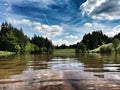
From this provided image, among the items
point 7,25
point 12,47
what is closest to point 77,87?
point 12,47

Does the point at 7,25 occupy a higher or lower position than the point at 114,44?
higher

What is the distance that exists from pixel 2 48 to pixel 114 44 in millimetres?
55113

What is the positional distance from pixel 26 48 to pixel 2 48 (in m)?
27.0

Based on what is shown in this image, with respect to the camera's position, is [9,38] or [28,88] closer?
[28,88]

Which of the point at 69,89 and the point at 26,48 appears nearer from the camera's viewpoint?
the point at 69,89

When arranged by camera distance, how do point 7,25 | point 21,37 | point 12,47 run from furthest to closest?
point 21,37 < point 7,25 < point 12,47

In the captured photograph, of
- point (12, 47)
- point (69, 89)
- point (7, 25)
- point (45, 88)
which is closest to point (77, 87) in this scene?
point (69, 89)

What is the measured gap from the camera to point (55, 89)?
8.17 m

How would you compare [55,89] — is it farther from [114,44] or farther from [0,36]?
[114,44]

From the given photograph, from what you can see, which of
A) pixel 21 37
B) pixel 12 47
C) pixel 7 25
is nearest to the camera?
pixel 12 47

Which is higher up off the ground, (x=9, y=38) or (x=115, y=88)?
(x=9, y=38)

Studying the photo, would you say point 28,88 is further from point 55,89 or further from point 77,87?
point 77,87

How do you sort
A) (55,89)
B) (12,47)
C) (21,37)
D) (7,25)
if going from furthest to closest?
(21,37) → (7,25) → (12,47) → (55,89)

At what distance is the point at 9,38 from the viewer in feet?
387
